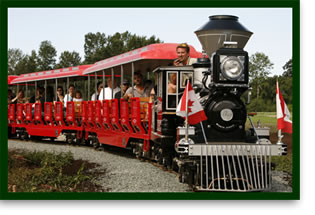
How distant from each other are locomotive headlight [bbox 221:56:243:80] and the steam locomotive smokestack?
0.72 m

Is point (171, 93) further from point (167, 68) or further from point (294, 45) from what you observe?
point (294, 45)

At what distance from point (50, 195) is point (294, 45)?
13.5 ft

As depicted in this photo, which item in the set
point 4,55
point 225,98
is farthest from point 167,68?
point 4,55

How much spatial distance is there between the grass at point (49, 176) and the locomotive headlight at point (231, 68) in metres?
3.00

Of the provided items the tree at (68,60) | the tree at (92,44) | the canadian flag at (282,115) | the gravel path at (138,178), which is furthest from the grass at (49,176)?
the tree at (68,60)

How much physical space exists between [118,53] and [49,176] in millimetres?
34946

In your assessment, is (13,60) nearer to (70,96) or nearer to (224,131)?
(70,96)

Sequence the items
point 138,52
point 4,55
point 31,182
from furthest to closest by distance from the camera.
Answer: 1. point 138,52
2. point 31,182
3. point 4,55

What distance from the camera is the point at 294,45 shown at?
22.0 feet

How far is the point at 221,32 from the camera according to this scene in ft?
26.0

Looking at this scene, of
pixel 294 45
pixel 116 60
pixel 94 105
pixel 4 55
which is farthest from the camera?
pixel 94 105

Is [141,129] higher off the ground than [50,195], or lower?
higher

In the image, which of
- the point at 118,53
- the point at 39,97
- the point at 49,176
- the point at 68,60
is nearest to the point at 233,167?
the point at 49,176

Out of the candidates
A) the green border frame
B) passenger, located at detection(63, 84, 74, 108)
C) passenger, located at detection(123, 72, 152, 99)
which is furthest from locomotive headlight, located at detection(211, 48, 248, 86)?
passenger, located at detection(63, 84, 74, 108)
